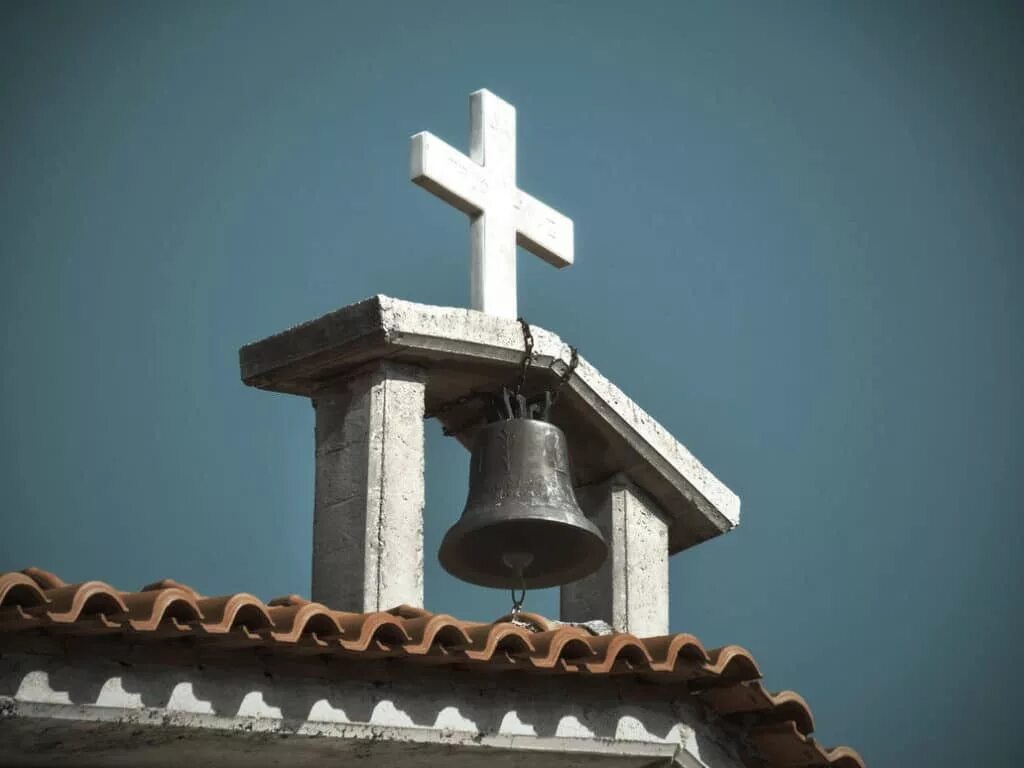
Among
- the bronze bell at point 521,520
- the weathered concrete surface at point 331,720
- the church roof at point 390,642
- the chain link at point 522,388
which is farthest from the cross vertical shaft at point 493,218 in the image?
the weathered concrete surface at point 331,720

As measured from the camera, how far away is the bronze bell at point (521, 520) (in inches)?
338

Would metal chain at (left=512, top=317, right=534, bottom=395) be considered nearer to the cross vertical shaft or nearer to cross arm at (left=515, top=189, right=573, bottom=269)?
the cross vertical shaft

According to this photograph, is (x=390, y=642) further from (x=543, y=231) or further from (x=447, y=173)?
(x=543, y=231)

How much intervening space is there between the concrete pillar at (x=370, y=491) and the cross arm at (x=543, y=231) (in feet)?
3.57

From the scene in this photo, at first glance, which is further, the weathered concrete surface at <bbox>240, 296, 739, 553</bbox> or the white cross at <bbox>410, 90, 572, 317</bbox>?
the white cross at <bbox>410, 90, 572, 317</bbox>

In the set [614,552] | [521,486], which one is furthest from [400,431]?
[614,552]

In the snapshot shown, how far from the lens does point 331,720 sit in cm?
684

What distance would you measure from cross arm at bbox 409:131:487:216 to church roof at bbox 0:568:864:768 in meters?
2.00

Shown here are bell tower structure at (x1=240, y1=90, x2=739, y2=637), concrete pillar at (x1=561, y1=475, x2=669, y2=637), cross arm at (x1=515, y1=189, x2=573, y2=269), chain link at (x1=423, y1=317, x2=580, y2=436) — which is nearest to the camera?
bell tower structure at (x1=240, y1=90, x2=739, y2=637)

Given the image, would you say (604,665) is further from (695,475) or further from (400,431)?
(695,475)

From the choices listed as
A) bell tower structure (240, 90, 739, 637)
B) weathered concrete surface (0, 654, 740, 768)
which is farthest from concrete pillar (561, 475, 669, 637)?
weathered concrete surface (0, 654, 740, 768)

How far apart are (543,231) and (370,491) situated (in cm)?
164

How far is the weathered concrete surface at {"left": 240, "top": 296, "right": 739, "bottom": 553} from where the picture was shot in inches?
334

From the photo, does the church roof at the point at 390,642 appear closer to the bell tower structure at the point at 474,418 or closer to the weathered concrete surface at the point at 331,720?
the weathered concrete surface at the point at 331,720
